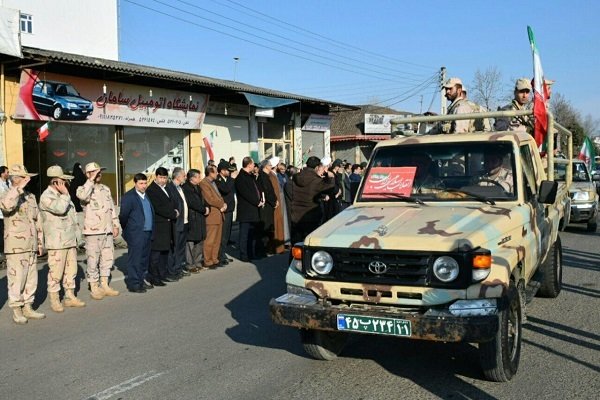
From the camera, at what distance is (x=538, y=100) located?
7148 mm

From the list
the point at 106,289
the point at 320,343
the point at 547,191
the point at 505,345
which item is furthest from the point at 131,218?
the point at 505,345

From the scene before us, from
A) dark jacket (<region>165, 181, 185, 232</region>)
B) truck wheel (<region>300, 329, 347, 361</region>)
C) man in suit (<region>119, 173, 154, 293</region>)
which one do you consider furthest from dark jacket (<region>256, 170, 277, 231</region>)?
truck wheel (<region>300, 329, 347, 361</region>)

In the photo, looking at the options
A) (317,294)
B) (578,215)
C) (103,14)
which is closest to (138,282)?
(317,294)

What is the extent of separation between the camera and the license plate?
4.35 metres

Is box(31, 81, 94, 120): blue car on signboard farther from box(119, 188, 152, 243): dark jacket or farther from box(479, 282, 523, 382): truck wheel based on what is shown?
box(479, 282, 523, 382): truck wheel

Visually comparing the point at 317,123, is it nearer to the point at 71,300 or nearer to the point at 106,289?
the point at 106,289

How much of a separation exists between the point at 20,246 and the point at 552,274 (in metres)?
6.53

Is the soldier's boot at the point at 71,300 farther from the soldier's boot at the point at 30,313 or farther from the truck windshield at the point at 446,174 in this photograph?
the truck windshield at the point at 446,174

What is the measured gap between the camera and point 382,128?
40.9m

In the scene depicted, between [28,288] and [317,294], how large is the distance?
14.1 feet

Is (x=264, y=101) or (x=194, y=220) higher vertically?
(x=264, y=101)

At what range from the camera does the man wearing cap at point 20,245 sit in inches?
277

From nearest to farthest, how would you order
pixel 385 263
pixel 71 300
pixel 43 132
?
pixel 385 263 → pixel 71 300 → pixel 43 132

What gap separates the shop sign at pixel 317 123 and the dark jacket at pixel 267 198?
12014 mm
